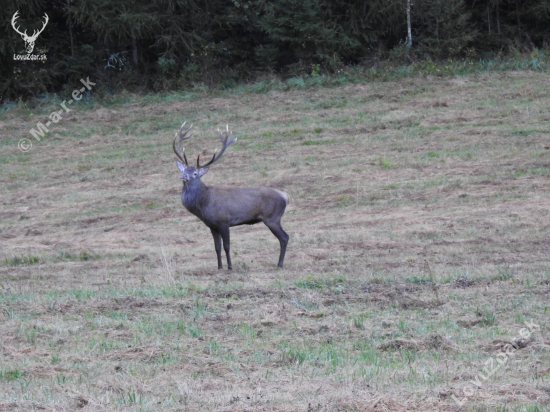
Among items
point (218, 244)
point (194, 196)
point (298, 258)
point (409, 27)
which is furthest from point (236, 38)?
point (218, 244)

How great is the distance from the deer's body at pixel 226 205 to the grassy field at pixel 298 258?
558 mm

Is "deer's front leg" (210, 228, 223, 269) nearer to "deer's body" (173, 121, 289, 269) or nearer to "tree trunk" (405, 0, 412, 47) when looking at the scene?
"deer's body" (173, 121, 289, 269)

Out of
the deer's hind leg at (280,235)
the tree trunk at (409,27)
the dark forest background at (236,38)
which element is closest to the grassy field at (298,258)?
the deer's hind leg at (280,235)

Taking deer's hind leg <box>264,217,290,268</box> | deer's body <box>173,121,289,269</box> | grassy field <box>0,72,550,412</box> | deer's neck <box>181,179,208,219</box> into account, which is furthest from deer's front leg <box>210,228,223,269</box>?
deer's hind leg <box>264,217,290,268</box>

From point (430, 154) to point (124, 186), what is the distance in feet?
24.4

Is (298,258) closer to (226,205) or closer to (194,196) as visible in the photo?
(226,205)

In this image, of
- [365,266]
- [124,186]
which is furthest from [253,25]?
[365,266]

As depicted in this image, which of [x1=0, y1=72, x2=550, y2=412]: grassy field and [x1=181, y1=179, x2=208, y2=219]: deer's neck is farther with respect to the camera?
[x1=181, y1=179, x2=208, y2=219]: deer's neck

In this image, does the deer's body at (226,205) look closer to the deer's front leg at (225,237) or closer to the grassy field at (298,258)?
the deer's front leg at (225,237)

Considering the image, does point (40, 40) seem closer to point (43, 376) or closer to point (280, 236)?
point (280, 236)

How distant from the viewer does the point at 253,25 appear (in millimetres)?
29219

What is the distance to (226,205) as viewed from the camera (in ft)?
40.1

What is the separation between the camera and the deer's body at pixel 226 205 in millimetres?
12188

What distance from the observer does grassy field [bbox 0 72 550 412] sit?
6.18 meters
